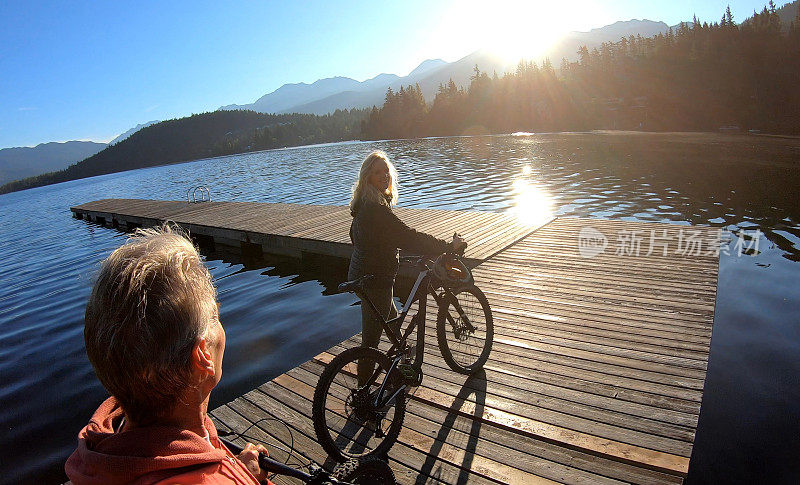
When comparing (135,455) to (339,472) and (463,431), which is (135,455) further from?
(463,431)

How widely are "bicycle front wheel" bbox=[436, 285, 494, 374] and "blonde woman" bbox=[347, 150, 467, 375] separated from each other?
26.4 inches

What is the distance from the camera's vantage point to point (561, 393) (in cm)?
442

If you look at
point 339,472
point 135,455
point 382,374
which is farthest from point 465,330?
point 135,455

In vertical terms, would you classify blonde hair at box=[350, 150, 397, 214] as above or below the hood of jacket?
above

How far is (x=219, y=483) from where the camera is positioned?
1131 mm

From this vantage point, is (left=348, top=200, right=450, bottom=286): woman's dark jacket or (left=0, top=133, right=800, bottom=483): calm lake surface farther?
(left=0, top=133, right=800, bottom=483): calm lake surface

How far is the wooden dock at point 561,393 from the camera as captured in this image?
355 cm

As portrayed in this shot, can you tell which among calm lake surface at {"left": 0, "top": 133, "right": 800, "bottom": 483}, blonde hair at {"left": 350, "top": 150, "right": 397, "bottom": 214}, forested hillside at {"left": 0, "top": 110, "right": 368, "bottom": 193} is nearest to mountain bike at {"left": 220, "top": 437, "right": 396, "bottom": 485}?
calm lake surface at {"left": 0, "top": 133, "right": 800, "bottom": 483}

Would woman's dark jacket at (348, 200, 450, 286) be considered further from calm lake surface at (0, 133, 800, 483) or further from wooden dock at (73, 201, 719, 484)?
calm lake surface at (0, 133, 800, 483)

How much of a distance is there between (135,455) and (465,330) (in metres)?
3.89

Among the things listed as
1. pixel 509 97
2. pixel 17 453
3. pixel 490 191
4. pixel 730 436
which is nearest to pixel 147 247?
pixel 730 436

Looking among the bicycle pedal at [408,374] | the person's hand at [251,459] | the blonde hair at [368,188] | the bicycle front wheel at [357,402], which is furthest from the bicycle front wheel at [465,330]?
the person's hand at [251,459]

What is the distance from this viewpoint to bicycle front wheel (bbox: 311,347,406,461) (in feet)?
11.3

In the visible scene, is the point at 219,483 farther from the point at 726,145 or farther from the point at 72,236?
the point at 726,145
